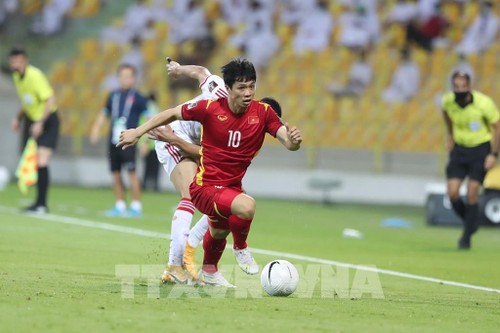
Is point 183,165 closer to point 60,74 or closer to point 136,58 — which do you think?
point 136,58

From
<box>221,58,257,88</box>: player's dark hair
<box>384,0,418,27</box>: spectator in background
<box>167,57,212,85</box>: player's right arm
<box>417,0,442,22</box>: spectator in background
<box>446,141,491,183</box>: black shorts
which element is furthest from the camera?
<box>384,0,418,27</box>: spectator in background

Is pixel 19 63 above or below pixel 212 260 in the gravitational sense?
above

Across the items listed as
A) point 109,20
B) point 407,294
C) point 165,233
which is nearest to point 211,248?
point 407,294

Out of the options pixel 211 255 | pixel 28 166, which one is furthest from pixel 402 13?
pixel 211 255

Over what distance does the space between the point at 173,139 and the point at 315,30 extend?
16.0 m

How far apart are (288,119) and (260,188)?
5.14ft

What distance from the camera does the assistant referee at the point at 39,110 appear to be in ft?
57.4

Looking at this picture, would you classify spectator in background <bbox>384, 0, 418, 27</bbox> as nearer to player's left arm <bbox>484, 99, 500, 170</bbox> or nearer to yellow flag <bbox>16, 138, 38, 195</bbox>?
yellow flag <bbox>16, 138, 38, 195</bbox>

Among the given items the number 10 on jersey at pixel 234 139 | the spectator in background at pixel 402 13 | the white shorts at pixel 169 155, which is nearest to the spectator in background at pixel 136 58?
the spectator in background at pixel 402 13

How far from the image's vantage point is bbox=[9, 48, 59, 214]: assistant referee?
1750cm

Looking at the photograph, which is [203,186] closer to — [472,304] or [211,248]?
[211,248]

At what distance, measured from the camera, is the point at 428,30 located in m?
24.7

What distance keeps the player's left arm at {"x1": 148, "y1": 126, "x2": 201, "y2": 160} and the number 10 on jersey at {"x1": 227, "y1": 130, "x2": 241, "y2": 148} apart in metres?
0.94

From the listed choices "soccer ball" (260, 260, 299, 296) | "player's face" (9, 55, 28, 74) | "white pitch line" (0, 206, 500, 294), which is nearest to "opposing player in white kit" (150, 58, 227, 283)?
"soccer ball" (260, 260, 299, 296)
